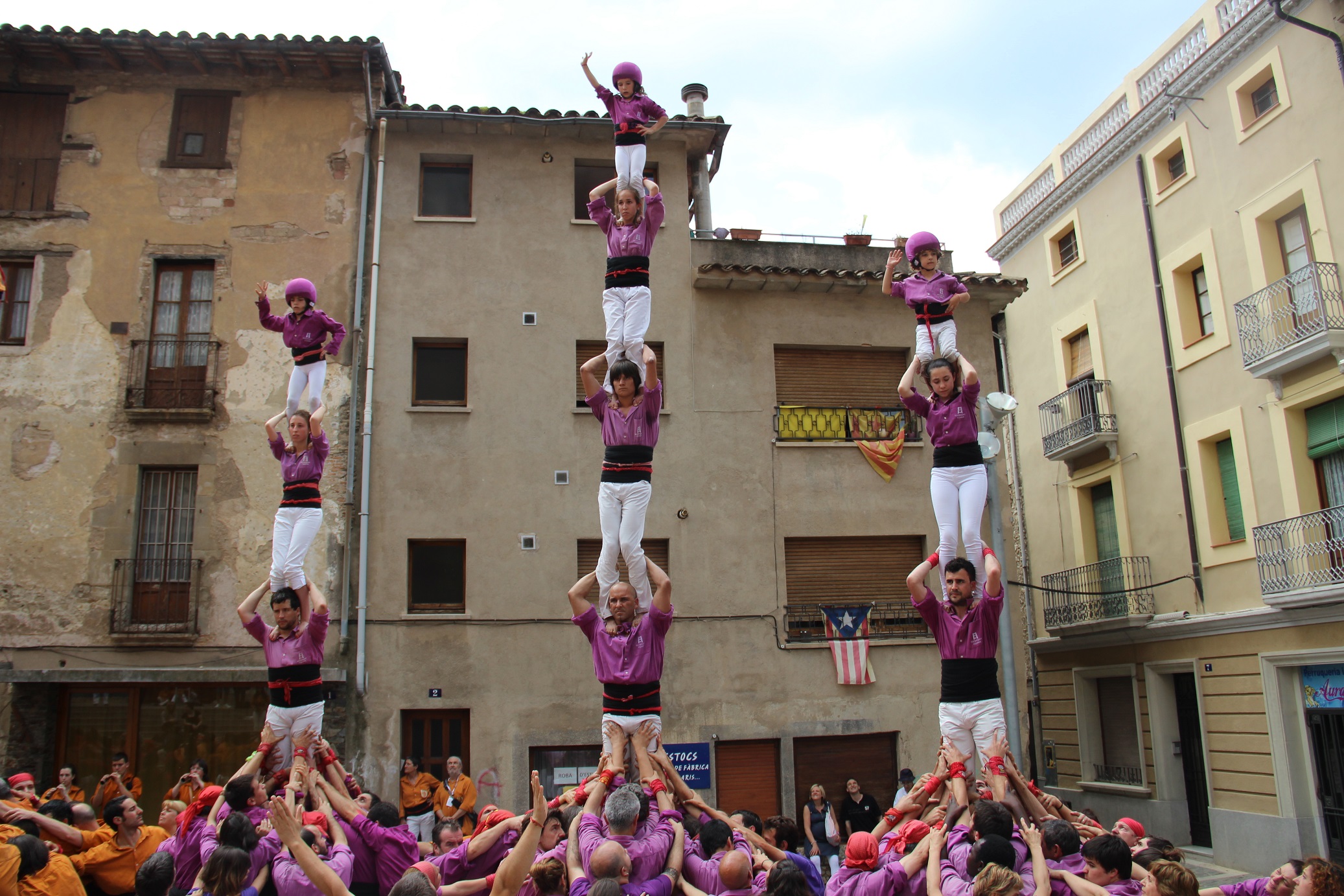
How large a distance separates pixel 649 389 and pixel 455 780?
7.48m

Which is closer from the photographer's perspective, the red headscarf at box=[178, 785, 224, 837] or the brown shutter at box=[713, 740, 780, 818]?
the red headscarf at box=[178, 785, 224, 837]

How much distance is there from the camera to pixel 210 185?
18234 millimetres

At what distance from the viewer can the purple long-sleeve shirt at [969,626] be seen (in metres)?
8.25

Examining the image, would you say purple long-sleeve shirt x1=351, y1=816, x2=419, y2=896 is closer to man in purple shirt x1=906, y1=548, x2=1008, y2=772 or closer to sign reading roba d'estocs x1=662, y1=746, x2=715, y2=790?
man in purple shirt x1=906, y1=548, x2=1008, y2=772

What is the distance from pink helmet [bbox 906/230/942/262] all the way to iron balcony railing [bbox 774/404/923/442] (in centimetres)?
935

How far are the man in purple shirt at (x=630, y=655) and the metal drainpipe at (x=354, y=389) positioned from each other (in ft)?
30.6

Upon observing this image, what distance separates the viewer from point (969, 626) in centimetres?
829

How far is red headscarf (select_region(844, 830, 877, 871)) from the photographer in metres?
6.24

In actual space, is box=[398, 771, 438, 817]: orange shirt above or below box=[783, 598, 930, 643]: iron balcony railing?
below

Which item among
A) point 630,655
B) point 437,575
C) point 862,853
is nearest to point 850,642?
point 437,575

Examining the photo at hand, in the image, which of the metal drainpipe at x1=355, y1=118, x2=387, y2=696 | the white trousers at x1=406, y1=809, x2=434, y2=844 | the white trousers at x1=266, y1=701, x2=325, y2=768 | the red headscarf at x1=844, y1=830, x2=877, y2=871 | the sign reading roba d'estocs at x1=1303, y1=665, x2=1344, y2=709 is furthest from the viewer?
the metal drainpipe at x1=355, y1=118, x2=387, y2=696

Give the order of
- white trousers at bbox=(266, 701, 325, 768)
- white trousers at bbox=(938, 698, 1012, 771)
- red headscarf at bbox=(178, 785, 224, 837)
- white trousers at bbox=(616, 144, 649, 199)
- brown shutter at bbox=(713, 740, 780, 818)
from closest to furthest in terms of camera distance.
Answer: red headscarf at bbox=(178, 785, 224, 837) → white trousers at bbox=(938, 698, 1012, 771) → white trousers at bbox=(266, 701, 325, 768) → white trousers at bbox=(616, 144, 649, 199) → brown shutter at bbox=(713, 740, 780, 818)

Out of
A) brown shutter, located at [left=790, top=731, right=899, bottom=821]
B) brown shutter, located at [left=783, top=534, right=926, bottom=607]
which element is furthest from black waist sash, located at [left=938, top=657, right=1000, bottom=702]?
brown shutter, located at [left=783, top=534, right=926, bottom=607]

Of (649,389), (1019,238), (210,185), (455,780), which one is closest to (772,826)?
(649,389)
